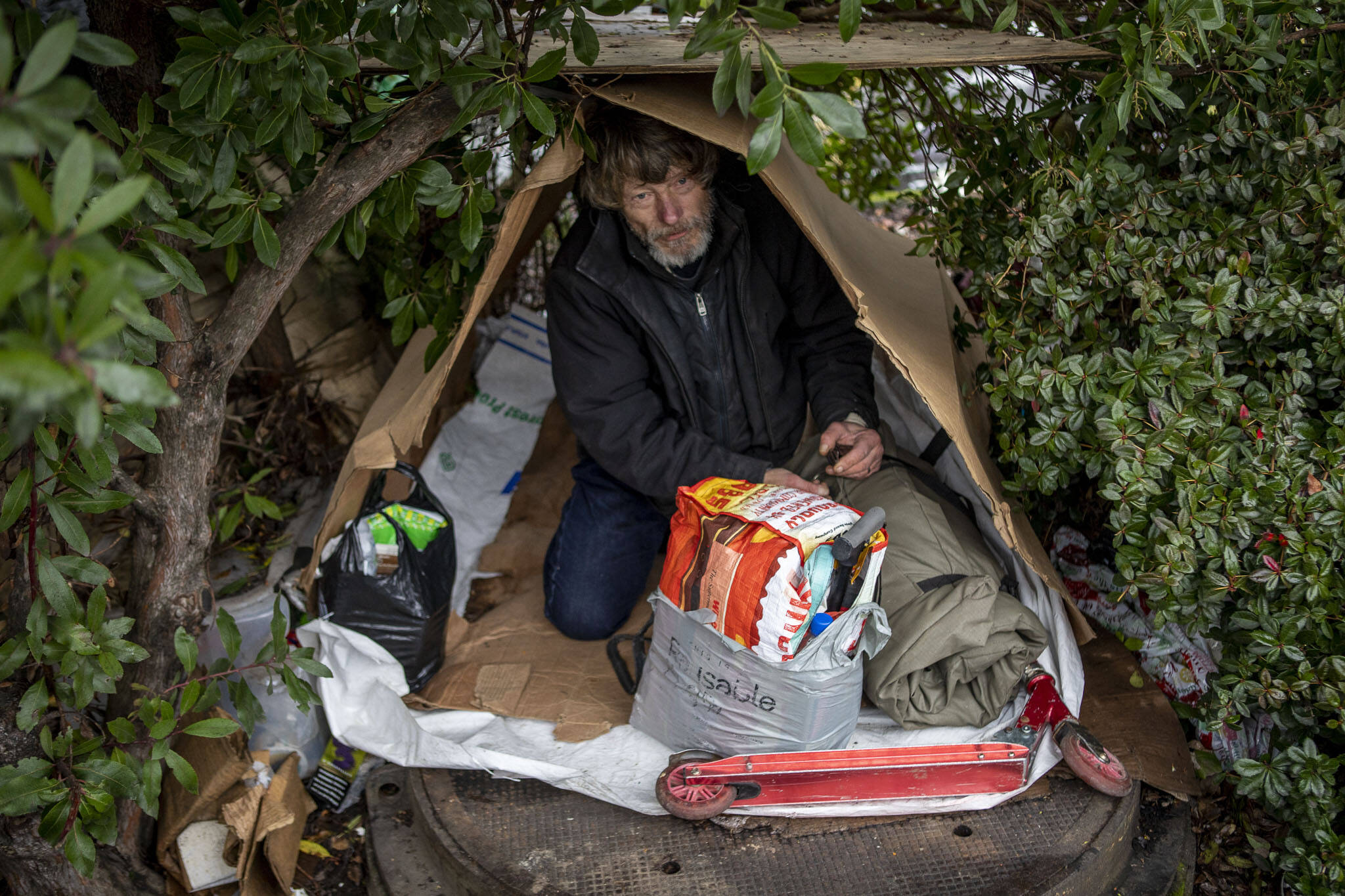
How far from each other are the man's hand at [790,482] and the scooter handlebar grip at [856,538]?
338 mm

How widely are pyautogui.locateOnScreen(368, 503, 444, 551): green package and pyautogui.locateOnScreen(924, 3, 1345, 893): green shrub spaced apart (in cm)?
146

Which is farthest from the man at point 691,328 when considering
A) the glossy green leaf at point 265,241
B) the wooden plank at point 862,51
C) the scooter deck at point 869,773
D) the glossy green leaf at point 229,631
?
the glossy green leaf at point 229,631

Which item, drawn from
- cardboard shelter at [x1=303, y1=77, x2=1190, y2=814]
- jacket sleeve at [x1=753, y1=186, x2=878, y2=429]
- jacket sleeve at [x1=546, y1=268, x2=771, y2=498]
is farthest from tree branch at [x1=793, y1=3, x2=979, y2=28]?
jacket sleeve at [x1=546, y1=268, x2=771, y2=498]

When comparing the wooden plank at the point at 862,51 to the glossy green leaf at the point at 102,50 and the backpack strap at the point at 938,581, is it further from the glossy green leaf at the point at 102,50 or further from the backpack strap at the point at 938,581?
the backpack strap at the point at 938,581

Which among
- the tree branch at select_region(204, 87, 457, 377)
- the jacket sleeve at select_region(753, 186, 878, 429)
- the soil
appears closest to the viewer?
the tree branch at select_region(204, 87, 457, 377)

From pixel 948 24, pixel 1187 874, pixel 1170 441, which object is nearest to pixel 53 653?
pixel 1170 441

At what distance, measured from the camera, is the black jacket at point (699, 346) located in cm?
245

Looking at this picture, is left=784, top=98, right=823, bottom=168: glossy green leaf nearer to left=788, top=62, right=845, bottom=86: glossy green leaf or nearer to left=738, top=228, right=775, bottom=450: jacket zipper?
left=788, top=62, right=845, bottom=86: glossy green leaf

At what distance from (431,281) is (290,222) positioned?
547mm

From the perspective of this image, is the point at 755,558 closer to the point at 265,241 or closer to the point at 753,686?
the point at 753,686

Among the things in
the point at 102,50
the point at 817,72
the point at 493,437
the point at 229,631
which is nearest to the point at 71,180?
the point at 102,50

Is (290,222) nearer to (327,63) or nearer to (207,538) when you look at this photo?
(327,63)

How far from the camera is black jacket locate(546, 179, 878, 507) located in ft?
8.03

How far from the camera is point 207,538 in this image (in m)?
2.01
